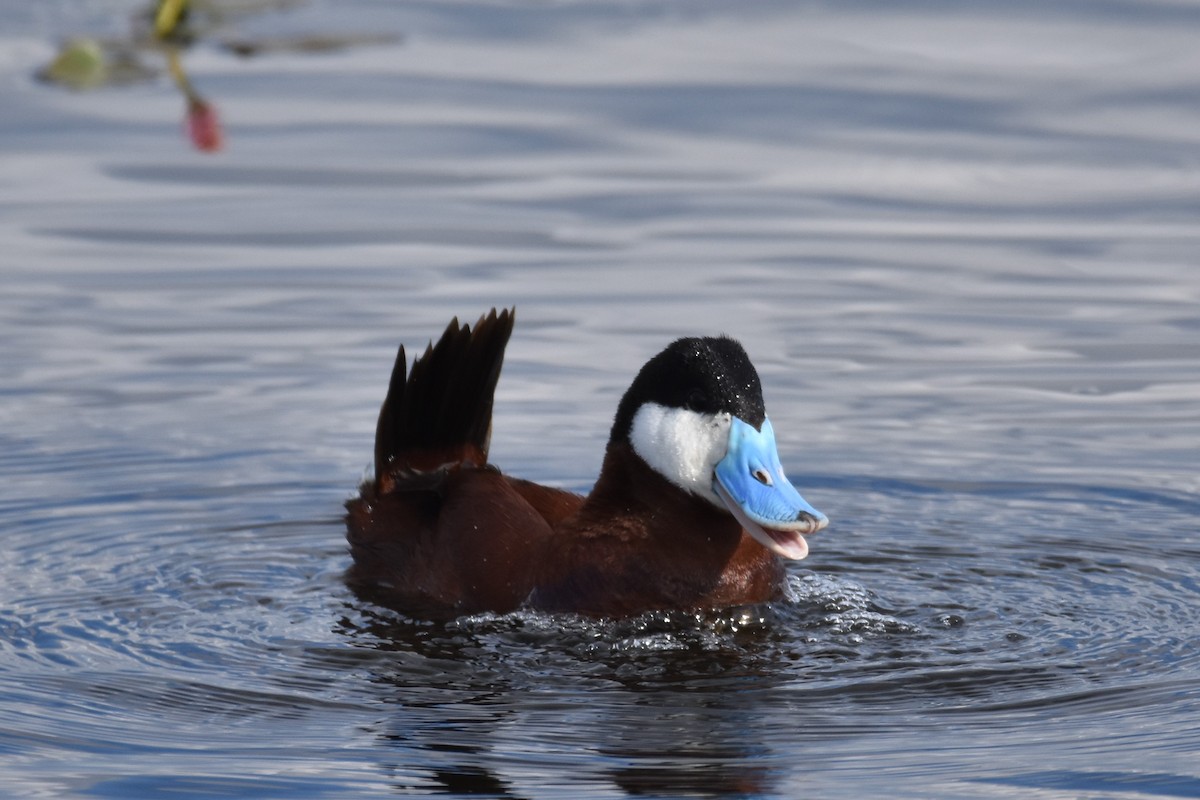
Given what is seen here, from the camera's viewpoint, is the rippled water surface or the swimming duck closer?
the rippled water surface

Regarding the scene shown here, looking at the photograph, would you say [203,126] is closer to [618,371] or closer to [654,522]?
[618,371]

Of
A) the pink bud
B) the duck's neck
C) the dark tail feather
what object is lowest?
the duck's neck

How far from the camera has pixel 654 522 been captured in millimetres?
5902

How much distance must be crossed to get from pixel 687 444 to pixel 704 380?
18cm

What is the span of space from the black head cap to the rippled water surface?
1.89 ft

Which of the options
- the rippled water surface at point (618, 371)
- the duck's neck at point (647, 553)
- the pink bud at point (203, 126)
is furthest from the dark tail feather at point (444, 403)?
the pink bud at point (203, 126)

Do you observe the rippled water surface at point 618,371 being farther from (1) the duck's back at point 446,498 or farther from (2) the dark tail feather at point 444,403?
(2) the dark tail feather at point 444,403

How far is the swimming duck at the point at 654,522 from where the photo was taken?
5766 mm

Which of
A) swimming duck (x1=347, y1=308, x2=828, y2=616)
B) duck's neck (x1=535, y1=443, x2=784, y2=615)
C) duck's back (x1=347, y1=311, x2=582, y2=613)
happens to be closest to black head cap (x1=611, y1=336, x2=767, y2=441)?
swimming duck (x1=347, y1=308, x2=828, y2=616)

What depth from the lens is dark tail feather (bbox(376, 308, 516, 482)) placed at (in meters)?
6.58

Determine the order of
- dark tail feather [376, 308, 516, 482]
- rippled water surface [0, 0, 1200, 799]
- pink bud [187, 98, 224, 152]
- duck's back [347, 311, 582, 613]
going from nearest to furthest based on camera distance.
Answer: rippled water surface [0, 0, 1200, 799]
duck's back [347, 311, 582, 613]
dark tail feather [376, 308, 516, 482]
pink bud [187, 98, 224, 152]

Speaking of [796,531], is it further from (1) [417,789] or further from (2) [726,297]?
(2) [726,297]

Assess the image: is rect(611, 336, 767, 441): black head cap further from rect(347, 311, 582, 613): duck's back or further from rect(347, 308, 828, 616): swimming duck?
rect(347, 311, 582, 613): duck's back

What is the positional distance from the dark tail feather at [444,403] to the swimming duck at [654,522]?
31 centimetres
